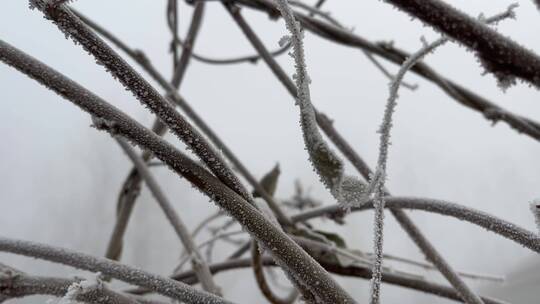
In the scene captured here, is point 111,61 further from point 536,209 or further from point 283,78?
point 283,78

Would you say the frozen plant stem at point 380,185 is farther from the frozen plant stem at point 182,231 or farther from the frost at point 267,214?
the frozen plant stem at point 182,231

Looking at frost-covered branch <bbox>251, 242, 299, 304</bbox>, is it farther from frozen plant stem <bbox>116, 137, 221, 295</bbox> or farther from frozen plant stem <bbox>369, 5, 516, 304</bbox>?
frozen plant stem <bbox>369, 5, 516, 304</bbox>

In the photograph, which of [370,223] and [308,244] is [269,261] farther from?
[370,223]

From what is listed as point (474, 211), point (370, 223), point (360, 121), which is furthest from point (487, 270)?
point (474, 211)

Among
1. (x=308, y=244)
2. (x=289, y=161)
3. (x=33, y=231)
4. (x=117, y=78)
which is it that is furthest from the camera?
(x=289, y=161)

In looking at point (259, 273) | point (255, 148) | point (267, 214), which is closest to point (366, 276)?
point (259, 273)

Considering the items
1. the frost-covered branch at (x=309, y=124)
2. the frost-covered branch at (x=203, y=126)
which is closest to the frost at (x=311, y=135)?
the frost-covered branch at (x=309, y=124)
